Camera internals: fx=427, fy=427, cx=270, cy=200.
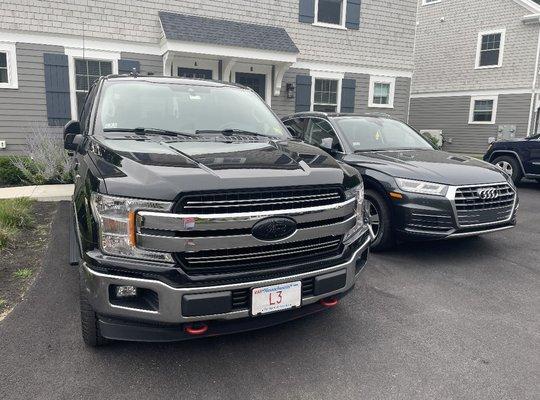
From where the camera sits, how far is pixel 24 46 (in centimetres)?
1028

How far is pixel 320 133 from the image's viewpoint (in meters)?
6.00

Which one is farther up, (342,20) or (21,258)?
(342,20)

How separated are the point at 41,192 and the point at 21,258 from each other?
144 inches

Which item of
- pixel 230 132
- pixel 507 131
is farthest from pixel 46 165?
pixel 507 131

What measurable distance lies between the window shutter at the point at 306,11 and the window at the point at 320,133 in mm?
8080

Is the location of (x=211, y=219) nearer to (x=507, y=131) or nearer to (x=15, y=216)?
(x=15, y=216)

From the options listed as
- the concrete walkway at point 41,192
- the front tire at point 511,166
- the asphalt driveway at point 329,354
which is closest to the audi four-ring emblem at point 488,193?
the asphalt driveway at point 329,354

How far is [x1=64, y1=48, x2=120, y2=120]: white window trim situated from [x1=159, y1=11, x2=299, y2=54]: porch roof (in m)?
1.58

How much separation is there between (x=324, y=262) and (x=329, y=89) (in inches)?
469

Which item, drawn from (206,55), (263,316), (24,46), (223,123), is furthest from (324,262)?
(24,46)

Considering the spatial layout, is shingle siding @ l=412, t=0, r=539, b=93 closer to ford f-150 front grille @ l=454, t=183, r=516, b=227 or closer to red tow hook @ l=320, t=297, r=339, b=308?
ford f-150 front grille @ l=454, t=183, r=516, b=227

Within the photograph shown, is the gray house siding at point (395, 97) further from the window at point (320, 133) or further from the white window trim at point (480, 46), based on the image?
the window at point (320, 133)

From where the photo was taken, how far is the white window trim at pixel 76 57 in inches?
422

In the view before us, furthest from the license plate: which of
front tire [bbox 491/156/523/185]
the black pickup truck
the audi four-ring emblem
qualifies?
front tire [bbox 491/156/523/185]
